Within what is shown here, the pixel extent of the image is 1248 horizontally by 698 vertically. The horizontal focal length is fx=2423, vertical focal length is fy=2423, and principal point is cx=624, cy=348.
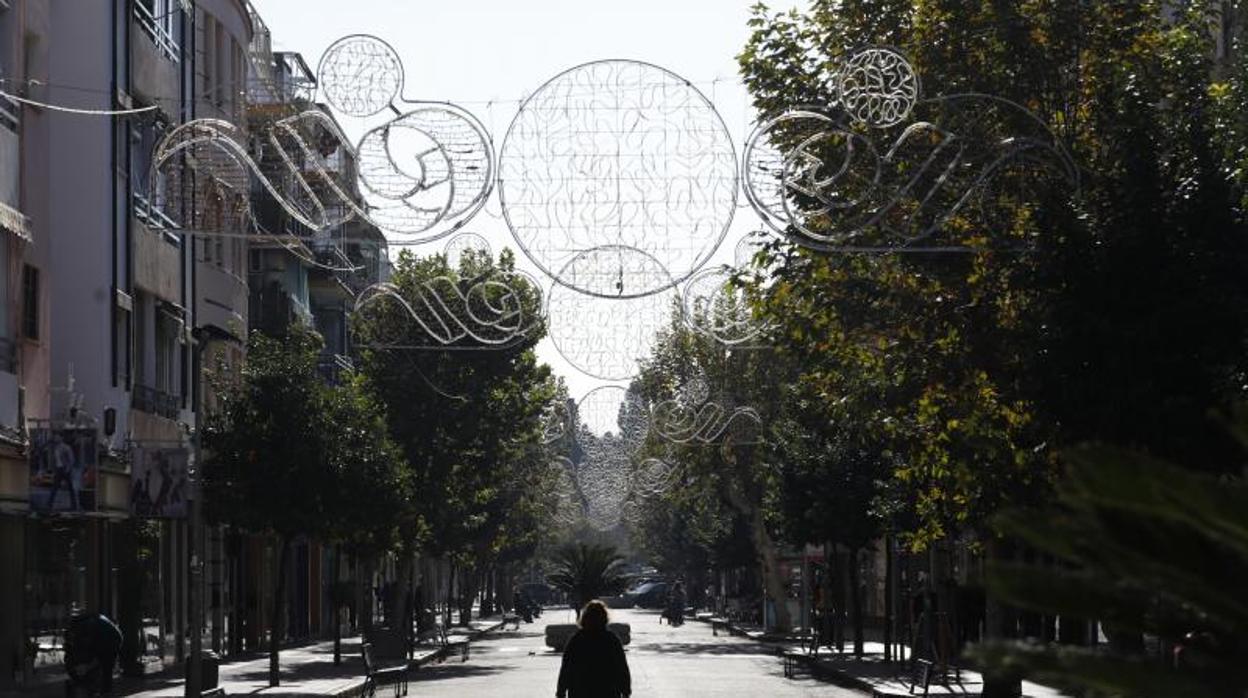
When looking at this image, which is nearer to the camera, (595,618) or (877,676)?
(595,618)

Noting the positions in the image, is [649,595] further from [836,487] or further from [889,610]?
[889,610]

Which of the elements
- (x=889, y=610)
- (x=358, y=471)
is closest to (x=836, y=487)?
(x=889, y=610)

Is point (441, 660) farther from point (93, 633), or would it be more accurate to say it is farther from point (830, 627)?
point (93, 633)

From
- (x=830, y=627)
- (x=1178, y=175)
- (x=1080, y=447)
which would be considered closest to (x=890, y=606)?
(x=830, y=627)

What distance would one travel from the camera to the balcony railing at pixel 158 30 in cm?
4416

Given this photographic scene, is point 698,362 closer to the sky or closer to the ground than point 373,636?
closer to the sky

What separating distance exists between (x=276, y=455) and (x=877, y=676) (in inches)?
445

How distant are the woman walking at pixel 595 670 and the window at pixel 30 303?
19304 mm

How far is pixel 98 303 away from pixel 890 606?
18678 millimetres

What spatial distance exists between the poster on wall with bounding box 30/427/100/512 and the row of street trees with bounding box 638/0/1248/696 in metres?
9.61

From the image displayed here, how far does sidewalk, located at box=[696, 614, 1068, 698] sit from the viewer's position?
1399 inches

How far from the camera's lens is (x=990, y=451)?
1144 inches

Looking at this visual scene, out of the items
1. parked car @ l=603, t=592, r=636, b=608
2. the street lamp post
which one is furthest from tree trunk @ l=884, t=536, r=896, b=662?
parked car @ l=603, t=592, r=636, b=608

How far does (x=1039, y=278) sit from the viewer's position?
24.1 meters
